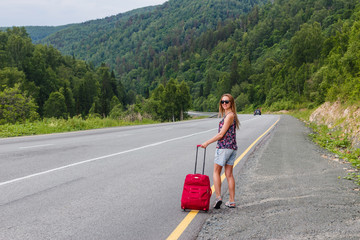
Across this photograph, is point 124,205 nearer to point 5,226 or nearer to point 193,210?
point 193,210

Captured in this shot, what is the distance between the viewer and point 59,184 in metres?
6.64

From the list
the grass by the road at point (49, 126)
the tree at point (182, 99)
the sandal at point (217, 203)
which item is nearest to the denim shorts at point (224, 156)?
the sandal at point (217, 203)

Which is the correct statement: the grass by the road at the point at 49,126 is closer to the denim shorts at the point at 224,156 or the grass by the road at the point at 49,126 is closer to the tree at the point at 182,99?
the denim shorts at the point at 224,156

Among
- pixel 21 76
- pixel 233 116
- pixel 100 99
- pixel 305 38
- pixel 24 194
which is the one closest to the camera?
pixel 233 116

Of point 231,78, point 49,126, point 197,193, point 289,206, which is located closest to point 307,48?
point 231,78

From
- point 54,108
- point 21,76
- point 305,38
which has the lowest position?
point 54,108

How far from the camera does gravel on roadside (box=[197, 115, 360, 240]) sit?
4.12 m

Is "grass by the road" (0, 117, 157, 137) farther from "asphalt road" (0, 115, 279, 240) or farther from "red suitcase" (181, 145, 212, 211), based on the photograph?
"red suitcase" (181, 145, 212, 211)

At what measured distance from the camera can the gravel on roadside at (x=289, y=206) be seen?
4.12 m

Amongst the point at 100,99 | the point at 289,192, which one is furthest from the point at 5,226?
the point at 100,99

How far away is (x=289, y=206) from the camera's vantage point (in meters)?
5.21

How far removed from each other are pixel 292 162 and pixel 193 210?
5.42 meters

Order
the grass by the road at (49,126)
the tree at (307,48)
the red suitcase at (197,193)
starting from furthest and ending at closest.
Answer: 1. the tree at (307,48)
2. the grass by the road at (49,126)
3. the red suitcase at (197,193)

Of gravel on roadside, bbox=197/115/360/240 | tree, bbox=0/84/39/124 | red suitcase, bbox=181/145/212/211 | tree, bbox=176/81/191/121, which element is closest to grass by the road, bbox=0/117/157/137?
tree, bbox=0/84/39/124
